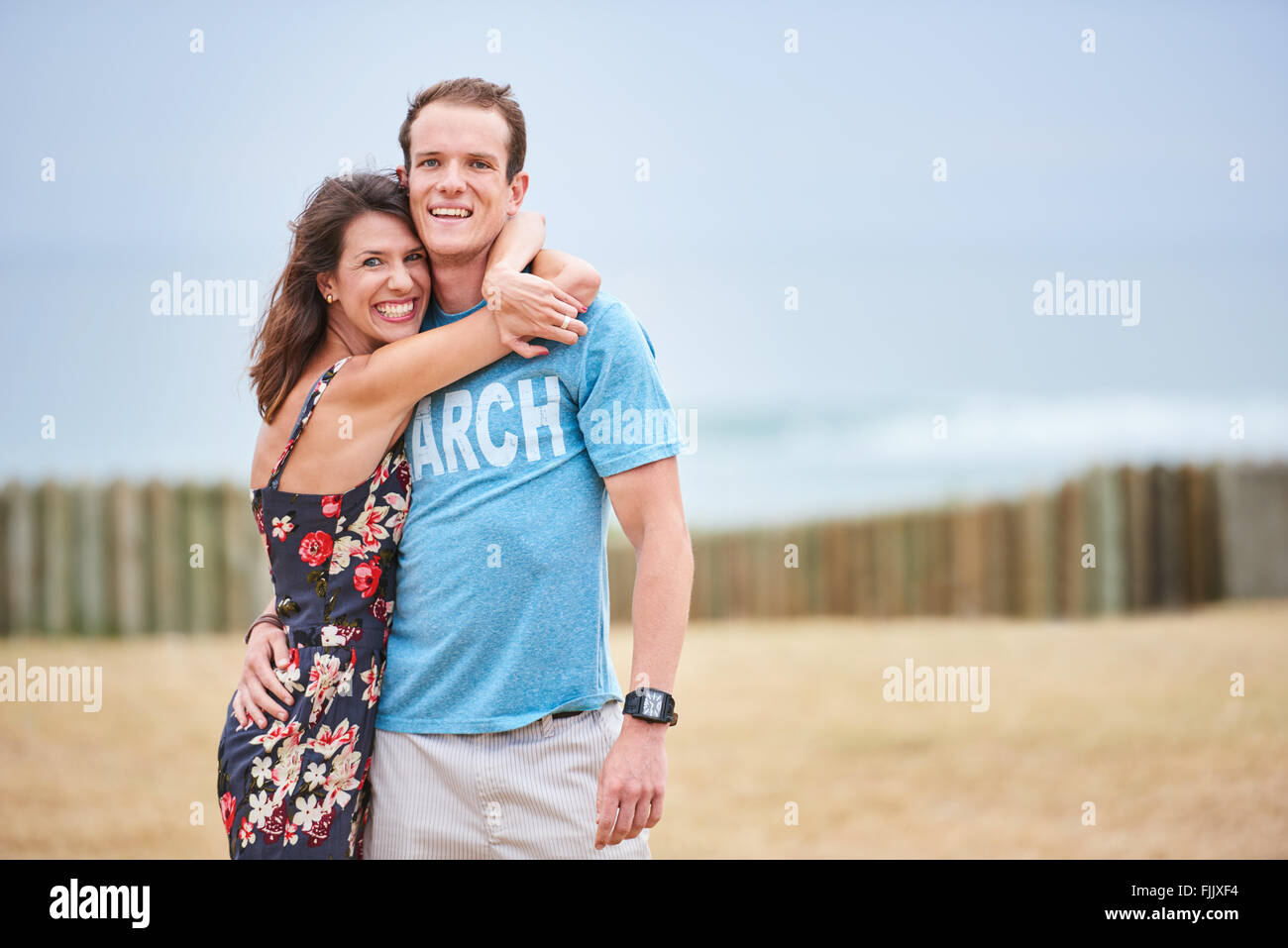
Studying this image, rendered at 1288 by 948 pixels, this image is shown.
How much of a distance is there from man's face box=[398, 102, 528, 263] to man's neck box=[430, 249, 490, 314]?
2 centimetres

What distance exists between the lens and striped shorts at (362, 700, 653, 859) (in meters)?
2.50

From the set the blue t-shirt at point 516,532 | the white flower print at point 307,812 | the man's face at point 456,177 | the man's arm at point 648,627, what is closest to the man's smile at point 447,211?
the man's face at point 456,177

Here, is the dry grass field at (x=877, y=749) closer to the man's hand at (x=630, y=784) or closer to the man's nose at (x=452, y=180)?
A: the man's hand at (x=630, y=784)

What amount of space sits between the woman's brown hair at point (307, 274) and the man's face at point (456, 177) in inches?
4.6

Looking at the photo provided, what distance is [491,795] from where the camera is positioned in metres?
2.50

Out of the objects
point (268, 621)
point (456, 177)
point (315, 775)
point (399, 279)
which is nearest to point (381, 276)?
point (399, 279)

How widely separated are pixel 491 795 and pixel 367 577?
1.80 ft

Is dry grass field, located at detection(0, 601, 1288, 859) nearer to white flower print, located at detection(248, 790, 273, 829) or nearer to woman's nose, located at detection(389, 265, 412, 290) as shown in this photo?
white flower print, located at detection(248, 790, 273, 829)

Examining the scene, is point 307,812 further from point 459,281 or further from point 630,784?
point 459,281

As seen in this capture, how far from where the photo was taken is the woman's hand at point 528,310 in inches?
96.4

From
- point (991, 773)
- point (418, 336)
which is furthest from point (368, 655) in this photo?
point (991, 773)

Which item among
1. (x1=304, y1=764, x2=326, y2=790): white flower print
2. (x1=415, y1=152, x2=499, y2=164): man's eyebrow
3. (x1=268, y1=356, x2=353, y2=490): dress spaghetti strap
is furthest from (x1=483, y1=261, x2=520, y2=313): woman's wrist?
(x1=304, y1=764, x2=326, y2=790): white flower print

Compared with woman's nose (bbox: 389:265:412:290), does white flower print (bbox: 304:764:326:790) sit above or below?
below
